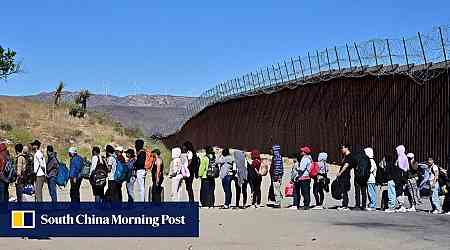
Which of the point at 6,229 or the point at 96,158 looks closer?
the point at 6,229

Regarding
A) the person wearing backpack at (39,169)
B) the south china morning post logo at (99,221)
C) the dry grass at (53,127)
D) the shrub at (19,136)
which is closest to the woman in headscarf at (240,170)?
the south china morning post logo at (99,221)

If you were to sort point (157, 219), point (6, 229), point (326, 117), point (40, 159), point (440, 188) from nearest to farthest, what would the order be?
point (6, 229), point (157, 219), point (40, 159), point (440, 188), point (326, 117)

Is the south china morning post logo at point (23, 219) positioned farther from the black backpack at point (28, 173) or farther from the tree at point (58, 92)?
the tree at point (58, 92)

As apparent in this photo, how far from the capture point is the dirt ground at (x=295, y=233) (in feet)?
41.0

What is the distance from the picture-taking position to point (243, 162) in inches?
728

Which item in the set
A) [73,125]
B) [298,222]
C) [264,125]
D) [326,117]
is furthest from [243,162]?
[73,125]

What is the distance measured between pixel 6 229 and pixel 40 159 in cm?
307

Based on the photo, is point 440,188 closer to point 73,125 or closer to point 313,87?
point 313,87

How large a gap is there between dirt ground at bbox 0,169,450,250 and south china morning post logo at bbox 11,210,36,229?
793 millimetres

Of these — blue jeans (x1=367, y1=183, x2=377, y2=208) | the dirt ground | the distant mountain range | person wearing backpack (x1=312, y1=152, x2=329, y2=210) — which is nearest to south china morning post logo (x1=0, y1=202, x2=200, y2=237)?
the dirt ground

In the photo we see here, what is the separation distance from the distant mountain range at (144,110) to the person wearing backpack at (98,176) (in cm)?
5390

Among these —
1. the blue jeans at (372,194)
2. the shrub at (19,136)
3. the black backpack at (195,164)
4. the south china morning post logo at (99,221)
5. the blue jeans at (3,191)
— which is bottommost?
the south china morning post logo at (99,221)

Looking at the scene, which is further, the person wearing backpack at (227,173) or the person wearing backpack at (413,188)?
the person wearing backpack at (227,173)

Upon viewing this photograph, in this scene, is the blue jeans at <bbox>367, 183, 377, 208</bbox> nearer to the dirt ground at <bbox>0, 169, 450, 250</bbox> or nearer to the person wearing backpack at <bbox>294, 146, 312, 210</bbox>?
the dirt ground at <bbox>0, 169, 450, 250</bbox>
